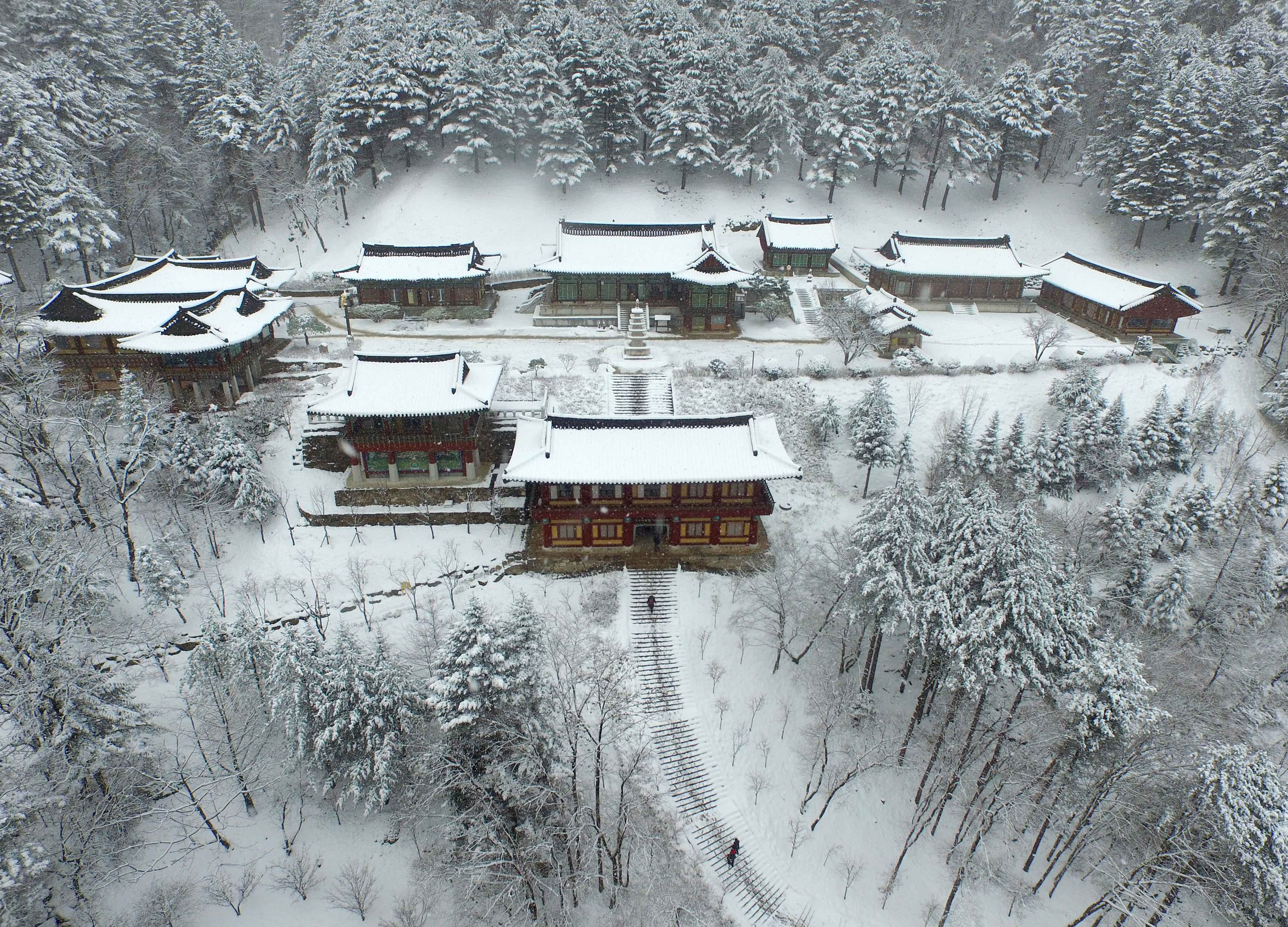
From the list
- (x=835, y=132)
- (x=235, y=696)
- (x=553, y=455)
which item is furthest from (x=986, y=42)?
(x=235, y=696)

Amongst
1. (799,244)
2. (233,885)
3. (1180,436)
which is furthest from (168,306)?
(1180,436)

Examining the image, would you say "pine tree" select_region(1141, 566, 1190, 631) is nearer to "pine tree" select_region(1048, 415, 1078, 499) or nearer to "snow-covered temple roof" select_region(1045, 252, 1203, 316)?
"pine tree" select_region(1048, 415, 1078, 499)

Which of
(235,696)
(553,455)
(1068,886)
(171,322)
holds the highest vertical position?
(171,322)

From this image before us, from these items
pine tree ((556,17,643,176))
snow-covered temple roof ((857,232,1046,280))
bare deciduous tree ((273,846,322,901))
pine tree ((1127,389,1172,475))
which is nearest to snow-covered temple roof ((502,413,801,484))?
bare deciduous tree ((273,846,322,901))

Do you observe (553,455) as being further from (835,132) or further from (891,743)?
(835,132)

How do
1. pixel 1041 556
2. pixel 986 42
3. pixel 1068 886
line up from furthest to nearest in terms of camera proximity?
pixel 986 42 → pixel 1068 886 → pixel 1041 556
